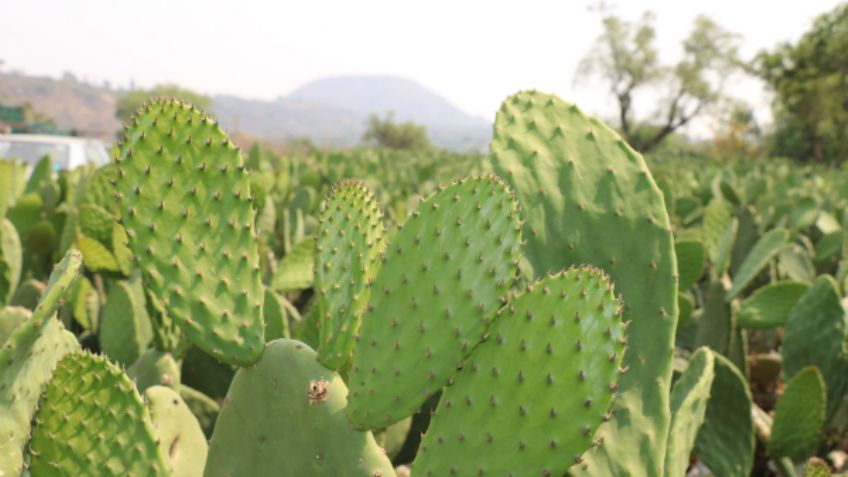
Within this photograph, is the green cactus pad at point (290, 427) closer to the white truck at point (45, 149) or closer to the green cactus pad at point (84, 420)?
the green cactus pad at point (84, 420)

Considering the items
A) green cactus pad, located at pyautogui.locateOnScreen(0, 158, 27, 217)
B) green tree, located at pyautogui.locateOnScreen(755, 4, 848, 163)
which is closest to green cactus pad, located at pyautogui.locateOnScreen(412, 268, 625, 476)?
A: green cactus pad, located at pyautogui.locateOnScreen(0, 158, 27, 217)

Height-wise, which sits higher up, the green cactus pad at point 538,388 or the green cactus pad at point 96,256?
the green cactus pad at point 538,388

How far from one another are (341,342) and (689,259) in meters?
1.71

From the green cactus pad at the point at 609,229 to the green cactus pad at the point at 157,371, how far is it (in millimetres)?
755

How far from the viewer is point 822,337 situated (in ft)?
7.13

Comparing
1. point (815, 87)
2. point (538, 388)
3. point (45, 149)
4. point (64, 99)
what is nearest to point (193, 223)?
point (538, 388)

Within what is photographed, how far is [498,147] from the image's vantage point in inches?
55.1

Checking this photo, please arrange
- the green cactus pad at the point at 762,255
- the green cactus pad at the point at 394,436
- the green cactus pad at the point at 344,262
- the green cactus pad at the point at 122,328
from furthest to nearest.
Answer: the green cactus pad at the point at 762,255
the green cactus pad at the point at 122,328
the green cactus pad at the point at 394,436
the green cactus pad at the point at 344,262

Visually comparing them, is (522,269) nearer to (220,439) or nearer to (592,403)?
(592,403)

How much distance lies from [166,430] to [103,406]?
0.39 metres

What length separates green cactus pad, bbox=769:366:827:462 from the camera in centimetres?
185

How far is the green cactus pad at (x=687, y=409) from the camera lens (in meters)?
1.40

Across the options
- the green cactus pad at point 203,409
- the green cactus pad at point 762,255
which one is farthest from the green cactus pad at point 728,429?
the green cactus pad at point 203,409

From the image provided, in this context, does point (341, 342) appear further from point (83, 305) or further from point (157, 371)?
point (83, 305)
